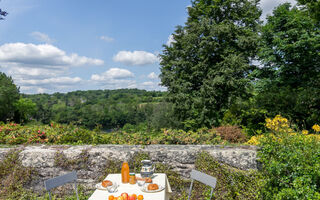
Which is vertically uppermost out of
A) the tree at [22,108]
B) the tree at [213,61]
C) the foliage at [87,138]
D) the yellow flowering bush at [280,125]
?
the tree at [213,61]

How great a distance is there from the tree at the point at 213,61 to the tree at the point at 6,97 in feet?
102

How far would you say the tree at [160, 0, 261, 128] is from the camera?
1151cm

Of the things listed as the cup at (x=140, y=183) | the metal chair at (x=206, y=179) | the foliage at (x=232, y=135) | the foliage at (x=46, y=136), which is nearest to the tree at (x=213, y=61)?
the foliage at (x=232, y=135)

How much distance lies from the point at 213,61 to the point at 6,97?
3469cm

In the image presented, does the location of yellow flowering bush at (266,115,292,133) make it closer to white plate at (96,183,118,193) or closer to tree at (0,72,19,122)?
white plate at (96,183,118,193)

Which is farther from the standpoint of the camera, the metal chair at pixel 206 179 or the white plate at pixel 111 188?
the metal chair at pixel 206 179

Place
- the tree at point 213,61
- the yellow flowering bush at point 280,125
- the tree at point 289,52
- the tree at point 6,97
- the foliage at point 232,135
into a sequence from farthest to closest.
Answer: the tree at point 6,97
the tree at point 213,61
the tree at point 289,52
the foliage at point 232,135
the yellow flowering bush at point 280,125

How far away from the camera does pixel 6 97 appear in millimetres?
33344

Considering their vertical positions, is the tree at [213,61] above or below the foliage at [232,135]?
above

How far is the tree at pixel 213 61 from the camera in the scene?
37.8ft

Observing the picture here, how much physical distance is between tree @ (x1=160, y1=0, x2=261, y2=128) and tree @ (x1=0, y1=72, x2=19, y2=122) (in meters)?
31.2

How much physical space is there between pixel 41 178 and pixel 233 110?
830 cm

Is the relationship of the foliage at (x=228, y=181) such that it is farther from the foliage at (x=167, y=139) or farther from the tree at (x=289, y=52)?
the tree at (x=289, y=52)

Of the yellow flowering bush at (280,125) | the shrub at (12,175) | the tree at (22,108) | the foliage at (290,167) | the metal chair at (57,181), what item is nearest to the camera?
the foliage at (290,167)
